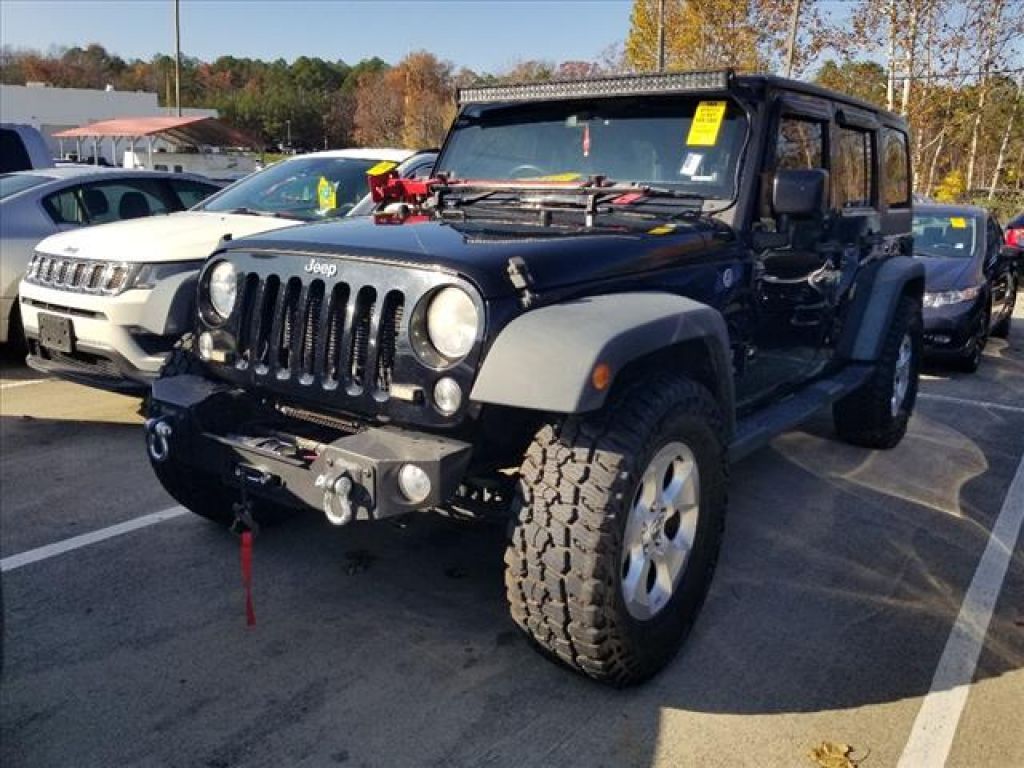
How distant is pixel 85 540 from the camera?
4.09 meters

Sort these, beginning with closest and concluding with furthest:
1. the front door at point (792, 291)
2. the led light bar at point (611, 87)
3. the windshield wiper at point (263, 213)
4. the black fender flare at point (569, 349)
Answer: the black fender flare at point (569, 349) → the led light bar at point (611, 87) → the front door at point (792, 291) → the windshield wiper at point (263, 213)

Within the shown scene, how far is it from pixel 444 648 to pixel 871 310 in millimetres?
3228

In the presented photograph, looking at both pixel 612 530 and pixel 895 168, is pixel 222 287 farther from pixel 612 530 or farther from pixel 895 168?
pixel 895 168

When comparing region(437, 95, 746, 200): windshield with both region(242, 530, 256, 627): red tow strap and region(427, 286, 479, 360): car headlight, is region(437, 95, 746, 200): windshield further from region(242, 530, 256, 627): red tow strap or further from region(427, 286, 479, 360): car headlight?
region(242, 530, 256, 627): red tow strap

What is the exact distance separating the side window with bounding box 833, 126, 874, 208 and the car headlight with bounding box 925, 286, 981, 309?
3204mm

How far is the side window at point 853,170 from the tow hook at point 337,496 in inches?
127

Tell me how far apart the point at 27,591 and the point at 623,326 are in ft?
8.59

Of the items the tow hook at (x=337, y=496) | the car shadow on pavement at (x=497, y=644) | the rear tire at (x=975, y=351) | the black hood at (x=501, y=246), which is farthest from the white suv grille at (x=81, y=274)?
the rear tire at (x=975, y=351)

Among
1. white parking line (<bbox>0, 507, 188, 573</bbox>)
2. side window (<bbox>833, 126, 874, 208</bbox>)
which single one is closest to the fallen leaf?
side window (<bbox>833, 126, 874, 208</bbox>)

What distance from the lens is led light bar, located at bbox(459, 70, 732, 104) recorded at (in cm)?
383

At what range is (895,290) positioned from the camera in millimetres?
5184

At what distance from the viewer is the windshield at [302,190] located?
21.8 feet

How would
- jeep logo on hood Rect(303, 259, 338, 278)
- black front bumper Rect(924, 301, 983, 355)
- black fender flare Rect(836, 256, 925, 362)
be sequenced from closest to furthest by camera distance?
jeep logo on hood Rect(303, 259, 338, 278) < black fender flare Rect(836, 256, 925, 362) < black front bumper Rect(924, 301, 983, 355)

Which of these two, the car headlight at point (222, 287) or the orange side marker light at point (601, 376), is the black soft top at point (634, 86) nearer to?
the car headlight at point (222, 287)
